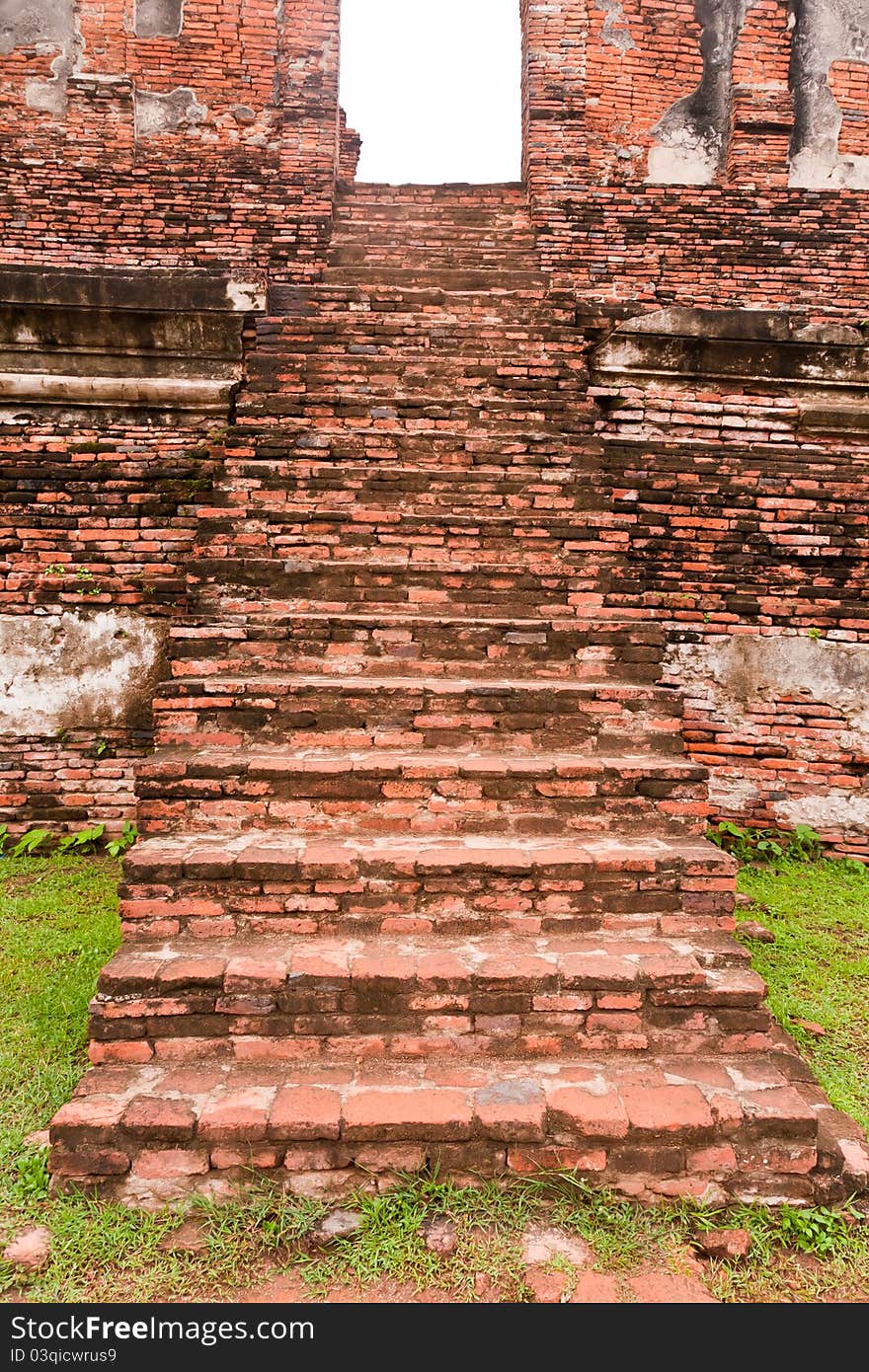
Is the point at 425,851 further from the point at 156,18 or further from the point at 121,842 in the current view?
the point at 156,18

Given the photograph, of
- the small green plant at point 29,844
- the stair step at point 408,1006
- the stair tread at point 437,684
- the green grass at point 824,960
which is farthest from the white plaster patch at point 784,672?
the small green plant at point 29,844

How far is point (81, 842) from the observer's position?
169 inches

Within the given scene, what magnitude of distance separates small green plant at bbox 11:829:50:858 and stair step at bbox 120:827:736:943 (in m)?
1.87

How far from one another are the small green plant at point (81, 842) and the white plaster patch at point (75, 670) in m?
0.58

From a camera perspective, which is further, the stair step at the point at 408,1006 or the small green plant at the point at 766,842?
the small green plant at the point at 766,842

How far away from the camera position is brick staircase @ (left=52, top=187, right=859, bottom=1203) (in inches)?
84.7

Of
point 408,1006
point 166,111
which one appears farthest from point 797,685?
point 166,111

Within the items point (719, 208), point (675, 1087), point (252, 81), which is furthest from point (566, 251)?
point (675, 1087)

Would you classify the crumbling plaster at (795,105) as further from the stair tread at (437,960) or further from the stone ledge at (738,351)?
the stair tread at (437,960)

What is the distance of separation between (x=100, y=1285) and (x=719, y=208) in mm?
7435

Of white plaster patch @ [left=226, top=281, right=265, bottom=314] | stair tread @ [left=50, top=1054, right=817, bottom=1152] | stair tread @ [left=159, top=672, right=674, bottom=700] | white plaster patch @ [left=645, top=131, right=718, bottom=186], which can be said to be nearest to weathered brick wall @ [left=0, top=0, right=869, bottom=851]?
white plaster patch @ [left=645, top=131, right=718, bottom=186]

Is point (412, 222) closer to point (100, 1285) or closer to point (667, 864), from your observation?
point (667, 864)

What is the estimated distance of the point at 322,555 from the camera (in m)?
3.94

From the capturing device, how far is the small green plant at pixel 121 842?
427 cm
